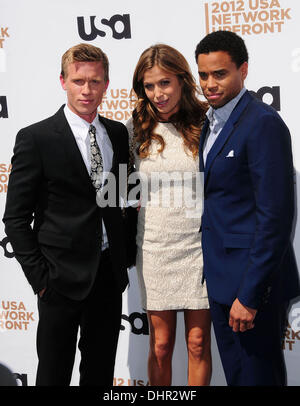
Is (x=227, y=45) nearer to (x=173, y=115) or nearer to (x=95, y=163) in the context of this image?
(x=173, y=115)

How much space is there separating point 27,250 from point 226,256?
89cm

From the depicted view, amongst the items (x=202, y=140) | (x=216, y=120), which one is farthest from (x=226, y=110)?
(x=202, y=140)

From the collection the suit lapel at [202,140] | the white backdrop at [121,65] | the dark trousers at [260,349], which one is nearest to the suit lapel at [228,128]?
the suit lapel at [202,140]

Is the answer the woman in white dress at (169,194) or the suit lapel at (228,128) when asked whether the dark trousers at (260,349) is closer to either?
the woman in white dress at (169,194)

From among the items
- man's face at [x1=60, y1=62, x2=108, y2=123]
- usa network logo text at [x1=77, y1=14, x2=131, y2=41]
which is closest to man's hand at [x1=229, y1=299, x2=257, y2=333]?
man's face at [x1=60, y1=62, x2=108, y2=123]

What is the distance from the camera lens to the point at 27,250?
216cm

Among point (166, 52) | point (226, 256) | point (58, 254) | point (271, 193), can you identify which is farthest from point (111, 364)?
point (166, 52)

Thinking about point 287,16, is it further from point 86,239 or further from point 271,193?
point 86,239

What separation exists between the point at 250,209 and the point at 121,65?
147 cm

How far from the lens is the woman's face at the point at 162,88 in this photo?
7.57ft

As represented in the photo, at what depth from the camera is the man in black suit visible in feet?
7.05

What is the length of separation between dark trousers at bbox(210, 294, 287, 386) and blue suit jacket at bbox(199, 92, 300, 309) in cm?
9

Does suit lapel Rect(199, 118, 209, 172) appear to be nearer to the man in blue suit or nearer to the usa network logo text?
the man in blue suit

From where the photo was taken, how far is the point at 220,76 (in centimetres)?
202
